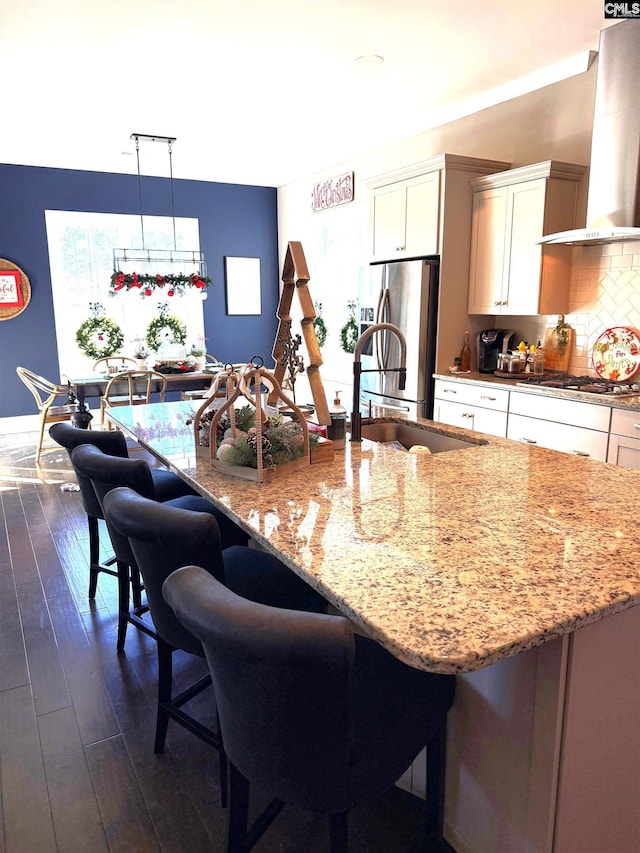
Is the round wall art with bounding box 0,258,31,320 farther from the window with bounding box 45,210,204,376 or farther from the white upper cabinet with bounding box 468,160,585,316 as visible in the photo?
the white upper cabinet with bounding box 468,160,585,316

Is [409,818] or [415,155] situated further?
[415,155]

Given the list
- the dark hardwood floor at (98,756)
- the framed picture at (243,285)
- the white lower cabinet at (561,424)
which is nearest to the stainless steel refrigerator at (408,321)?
the white lower cabinet at (561,424)

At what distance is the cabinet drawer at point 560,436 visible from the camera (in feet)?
11.1

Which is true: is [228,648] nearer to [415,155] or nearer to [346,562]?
[346,562]

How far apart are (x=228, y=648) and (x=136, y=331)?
277 inches

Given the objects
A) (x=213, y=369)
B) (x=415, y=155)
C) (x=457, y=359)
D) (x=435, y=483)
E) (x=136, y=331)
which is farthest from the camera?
(x=136, y=331)

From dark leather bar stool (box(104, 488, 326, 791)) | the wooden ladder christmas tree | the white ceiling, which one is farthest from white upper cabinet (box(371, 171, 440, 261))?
dark leather bar stool (box(104, 488, 326, 791))

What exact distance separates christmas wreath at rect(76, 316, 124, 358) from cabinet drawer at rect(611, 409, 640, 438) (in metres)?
5.85

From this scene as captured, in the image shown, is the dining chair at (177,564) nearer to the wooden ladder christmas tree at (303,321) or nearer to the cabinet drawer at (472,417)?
the wooden ladder christmas tree at (303,321)

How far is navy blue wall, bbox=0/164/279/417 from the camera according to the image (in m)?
6.70

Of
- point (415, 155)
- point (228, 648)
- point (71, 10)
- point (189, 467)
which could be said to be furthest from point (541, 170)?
point (228, 648)

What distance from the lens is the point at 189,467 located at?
2041 millimetres

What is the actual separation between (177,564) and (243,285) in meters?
6.92

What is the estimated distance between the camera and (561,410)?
3.59 meters
